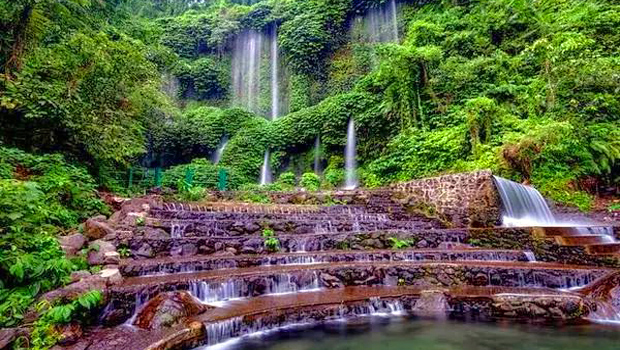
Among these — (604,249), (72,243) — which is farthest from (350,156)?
(72,243)

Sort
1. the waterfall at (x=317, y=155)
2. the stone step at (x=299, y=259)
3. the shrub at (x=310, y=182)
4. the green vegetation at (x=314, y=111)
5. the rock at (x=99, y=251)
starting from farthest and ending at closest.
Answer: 1. the waterfall at (x=317, y=155)
2. the shrub at (x=310, y=182)
3. the green vegetation at (x=314, y=111)
4. the stone step at (x=299, y=259)
5. the rock at (x=99, y=251)

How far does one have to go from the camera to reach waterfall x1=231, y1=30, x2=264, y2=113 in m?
27.1

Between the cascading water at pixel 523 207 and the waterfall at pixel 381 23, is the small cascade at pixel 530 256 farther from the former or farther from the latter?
the waterfall at pixel 381 23

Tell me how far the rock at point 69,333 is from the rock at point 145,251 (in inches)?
102

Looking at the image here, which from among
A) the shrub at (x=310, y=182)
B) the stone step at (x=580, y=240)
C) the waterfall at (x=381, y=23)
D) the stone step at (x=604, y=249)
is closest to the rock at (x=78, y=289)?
the stone step at (x=580, y=240)

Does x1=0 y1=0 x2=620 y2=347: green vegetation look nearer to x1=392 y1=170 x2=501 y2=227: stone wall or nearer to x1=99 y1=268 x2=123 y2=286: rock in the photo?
x1=99 y1=268 x2=123 y2=286: rock

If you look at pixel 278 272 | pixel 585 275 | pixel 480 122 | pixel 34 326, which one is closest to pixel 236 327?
pixel 278 272

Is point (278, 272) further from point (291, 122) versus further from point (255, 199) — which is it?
point (291, 122)

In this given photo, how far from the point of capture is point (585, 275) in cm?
561

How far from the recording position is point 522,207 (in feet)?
31.7

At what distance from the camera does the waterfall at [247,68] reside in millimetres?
27078

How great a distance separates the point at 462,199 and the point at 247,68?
22.1 meters

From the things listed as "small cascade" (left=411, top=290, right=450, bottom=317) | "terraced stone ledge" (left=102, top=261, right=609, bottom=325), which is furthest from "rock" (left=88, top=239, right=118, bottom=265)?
"small cascade" (left=411, top=290, right=450, bottom=317)

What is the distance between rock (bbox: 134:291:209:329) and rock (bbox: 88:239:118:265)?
6.04 ft
